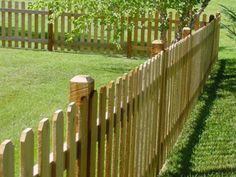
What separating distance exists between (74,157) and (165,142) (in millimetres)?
3152

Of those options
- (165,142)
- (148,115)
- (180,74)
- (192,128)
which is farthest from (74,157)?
(192,128)

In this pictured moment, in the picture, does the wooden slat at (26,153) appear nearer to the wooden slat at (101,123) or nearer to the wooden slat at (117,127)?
the wooden slat at (101,123)

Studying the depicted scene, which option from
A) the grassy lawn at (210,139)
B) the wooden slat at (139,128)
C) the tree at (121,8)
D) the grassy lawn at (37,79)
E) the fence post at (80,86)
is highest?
the tree at (121,8)

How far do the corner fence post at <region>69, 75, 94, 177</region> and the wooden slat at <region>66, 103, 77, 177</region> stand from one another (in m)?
0.11

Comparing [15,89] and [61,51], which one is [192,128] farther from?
[61,51]

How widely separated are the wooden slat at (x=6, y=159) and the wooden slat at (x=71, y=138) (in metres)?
0.69

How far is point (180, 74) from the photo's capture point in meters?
7.04

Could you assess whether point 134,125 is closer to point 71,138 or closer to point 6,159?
point 71,138

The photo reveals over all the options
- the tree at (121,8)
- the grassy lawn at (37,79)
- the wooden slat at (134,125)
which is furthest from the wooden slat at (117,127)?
the tree at (121,8)

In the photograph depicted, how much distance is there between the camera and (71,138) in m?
3.01

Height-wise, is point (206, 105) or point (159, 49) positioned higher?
point (159, 49)

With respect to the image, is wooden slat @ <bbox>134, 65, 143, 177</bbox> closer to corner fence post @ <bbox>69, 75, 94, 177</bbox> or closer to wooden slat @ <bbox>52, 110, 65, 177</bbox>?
corner fence post @ <bbox>69, 75, 94, 177</bbox>

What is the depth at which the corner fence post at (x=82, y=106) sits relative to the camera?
3.14 meters

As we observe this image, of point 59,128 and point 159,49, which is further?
point 159,49
